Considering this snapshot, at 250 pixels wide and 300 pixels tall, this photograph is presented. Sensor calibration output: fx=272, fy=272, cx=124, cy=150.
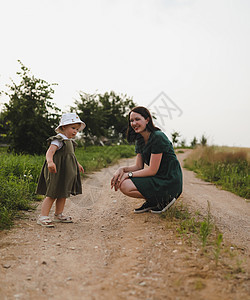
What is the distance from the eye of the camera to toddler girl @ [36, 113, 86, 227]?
353 cm

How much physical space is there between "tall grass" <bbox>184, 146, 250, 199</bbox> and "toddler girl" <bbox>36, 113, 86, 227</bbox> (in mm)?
4450

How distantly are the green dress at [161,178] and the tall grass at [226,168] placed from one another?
3409 mm

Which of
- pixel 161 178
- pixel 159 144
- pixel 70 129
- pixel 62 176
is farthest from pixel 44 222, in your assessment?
pixel 159 144

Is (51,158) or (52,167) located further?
(51,158)

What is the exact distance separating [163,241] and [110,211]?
1639 mm

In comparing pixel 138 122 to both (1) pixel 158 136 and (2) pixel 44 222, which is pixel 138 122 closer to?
(1) pixel 158 136

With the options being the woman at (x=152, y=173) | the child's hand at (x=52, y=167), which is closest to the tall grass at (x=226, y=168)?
the woman at (x=152, y=173)

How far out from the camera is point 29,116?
12.4 metres

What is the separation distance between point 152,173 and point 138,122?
713 mm

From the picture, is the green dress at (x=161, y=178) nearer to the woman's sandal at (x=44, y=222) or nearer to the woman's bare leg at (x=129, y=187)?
the woman's bare leg at (x=129, y=187)

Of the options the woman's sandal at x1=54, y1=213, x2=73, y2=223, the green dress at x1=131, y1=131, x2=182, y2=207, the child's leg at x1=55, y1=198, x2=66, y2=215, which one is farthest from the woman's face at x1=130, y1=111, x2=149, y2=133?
the woman's sandal at x1=54, y1=213, x2=73, y2=223

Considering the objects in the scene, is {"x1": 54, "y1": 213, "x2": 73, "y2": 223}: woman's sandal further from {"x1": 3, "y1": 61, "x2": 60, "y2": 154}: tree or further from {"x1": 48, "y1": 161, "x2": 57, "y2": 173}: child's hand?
{"x1": 3, "y1": 61, "x2": 60, "y2": 154}: tree

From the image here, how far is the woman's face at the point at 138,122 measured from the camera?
3.69 meters

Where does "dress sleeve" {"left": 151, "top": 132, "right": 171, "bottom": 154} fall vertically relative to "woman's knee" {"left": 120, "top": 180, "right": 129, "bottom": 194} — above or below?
above
